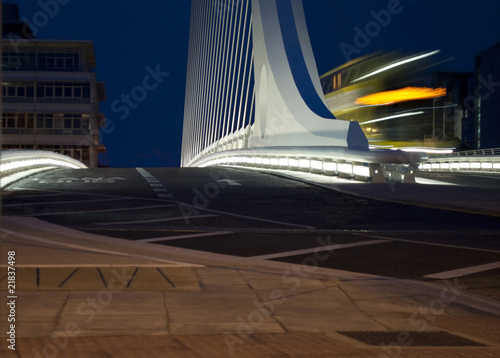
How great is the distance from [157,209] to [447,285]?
29.5ft

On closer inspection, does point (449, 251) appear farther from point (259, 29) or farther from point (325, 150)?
point (259, 29)

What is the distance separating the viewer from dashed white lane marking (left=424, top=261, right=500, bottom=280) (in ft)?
27.3

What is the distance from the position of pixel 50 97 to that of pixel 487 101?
89.3 meters

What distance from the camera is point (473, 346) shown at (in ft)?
17.2

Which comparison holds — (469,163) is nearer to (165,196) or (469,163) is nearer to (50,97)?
(165,196)

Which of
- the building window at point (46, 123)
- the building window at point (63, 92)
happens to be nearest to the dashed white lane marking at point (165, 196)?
the building window at point (46, 123)

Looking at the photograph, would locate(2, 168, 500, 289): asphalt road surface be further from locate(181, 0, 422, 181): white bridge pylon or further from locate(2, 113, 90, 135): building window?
locate(2, 113, 90, 135): building window

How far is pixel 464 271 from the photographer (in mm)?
8703

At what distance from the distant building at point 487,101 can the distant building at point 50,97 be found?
260ft

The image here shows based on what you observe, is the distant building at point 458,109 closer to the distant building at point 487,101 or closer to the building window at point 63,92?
the distant building at point 487,101

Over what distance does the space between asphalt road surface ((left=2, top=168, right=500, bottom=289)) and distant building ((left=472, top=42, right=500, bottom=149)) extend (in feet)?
405

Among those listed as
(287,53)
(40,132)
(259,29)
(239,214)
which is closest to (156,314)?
(239,214)

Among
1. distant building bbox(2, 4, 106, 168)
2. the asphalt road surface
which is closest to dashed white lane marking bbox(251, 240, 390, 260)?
the asphalt road surface

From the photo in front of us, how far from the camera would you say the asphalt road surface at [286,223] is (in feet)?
31.4
